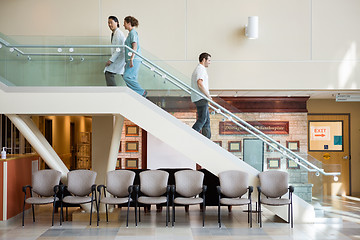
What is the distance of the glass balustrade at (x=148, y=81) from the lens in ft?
28.4

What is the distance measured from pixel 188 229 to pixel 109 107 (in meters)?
2.62

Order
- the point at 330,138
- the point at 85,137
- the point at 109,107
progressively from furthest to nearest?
the point at 85,137 → the point at 330,138 → the point at 109,107

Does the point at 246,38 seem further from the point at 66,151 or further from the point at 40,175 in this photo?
the point at 66,151

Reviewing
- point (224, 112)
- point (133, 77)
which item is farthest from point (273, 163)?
point (133, 77)

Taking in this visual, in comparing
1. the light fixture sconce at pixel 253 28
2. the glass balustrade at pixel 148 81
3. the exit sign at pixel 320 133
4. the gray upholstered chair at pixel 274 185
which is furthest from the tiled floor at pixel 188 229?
the exit sign at pixel 320 133

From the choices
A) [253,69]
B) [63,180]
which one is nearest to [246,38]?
[253,69]

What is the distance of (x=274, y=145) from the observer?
29.0 feet

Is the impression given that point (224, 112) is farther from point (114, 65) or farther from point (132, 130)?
point (132, 130)

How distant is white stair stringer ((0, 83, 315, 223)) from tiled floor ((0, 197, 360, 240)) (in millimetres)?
1368

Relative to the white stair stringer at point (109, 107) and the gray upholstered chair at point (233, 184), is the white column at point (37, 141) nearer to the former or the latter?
the white stair stringer at point (109, 107)

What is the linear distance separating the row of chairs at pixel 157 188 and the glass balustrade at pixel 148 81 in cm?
49

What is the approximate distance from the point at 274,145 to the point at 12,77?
5.05m

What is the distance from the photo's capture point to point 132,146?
1386cm

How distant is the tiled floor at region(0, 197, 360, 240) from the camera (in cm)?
767
